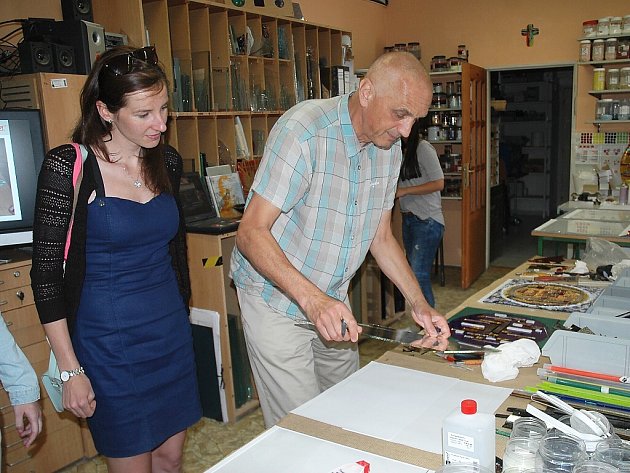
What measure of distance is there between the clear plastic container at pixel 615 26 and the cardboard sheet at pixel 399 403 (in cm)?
448

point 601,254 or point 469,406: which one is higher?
point 469,406

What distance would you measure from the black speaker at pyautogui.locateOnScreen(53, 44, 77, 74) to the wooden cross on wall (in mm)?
4371

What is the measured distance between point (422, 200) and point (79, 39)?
222cm

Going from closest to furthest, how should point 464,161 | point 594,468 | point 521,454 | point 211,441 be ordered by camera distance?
1. point 594,468
2. point 521,454
3. point 211,441
4. point 464,161

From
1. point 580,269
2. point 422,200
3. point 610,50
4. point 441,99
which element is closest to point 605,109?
point 610,50

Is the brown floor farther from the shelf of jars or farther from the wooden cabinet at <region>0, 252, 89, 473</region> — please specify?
the shelf of jars

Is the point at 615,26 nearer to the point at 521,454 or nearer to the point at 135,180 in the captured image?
the point at 135,180

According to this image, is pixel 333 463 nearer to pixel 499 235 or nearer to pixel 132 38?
pixel 132 38

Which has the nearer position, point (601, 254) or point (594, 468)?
point (594, 468)

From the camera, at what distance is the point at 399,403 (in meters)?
1.40

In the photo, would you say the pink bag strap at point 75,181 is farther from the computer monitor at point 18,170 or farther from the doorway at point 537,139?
the doorway at point 537,139

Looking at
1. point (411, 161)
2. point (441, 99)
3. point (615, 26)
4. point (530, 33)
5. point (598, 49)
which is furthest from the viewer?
point (441, 99)

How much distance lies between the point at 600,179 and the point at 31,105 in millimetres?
4355

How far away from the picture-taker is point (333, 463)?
1.15 metres
